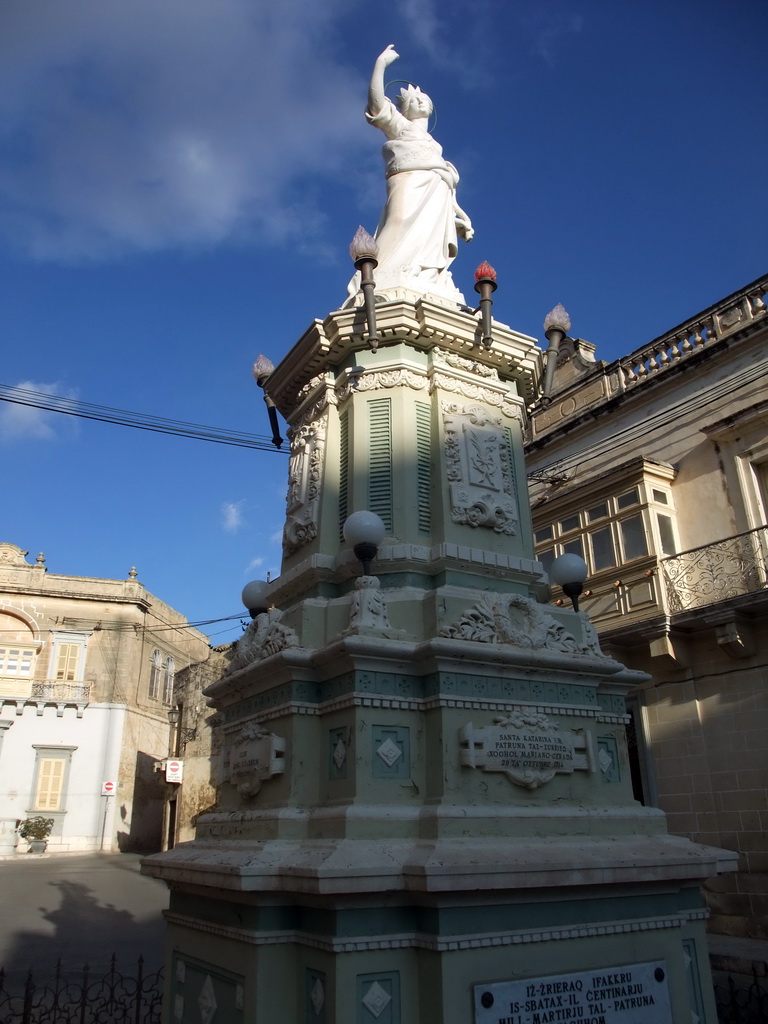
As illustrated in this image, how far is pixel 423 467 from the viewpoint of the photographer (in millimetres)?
6801

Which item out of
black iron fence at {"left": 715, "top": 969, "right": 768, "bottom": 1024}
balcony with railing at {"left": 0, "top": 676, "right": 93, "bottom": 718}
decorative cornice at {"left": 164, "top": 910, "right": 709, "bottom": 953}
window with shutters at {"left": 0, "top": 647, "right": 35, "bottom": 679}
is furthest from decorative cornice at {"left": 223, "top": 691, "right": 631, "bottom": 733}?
window with shutters at {"left": 0, "top": 647, "right": 35, "bottom": 679}

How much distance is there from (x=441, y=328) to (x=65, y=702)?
2929cm

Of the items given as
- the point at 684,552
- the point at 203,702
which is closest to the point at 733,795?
the point at 684,552

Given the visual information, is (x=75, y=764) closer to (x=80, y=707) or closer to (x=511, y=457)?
(x=80, y=707)

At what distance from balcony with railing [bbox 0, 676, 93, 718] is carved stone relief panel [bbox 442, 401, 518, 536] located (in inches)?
1148

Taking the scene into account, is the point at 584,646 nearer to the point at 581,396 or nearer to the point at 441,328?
the point at 441,328

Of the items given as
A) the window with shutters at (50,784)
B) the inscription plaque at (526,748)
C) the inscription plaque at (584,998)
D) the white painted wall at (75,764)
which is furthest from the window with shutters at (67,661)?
the inscription plaque at (584,998)

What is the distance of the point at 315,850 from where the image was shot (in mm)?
5016

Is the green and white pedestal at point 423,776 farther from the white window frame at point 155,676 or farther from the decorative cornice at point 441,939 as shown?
the white window frame at point 155,676

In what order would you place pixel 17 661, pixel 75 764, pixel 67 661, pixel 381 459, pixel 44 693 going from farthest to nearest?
pixel 67 661
pixel 17 661
pixel 44 693
pixel 75 764
pixel 381 459

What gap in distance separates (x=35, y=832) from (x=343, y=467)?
27753 mm

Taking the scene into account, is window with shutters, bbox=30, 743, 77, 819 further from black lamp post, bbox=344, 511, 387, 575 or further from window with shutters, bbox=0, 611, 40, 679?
black lamp post, bbox=344, 511, 387, 575

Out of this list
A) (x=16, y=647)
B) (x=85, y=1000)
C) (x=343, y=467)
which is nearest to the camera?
(x=85, y=1000)

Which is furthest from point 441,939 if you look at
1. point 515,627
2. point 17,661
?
point 17,661
